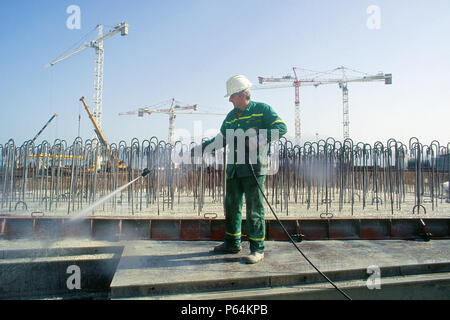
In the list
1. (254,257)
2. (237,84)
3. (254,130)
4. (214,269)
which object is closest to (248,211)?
(254,257)

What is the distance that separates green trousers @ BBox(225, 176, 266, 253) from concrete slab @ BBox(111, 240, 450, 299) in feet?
0.88

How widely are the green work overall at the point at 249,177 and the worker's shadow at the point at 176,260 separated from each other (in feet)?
0.92

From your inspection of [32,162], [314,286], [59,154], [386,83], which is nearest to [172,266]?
[314,286]

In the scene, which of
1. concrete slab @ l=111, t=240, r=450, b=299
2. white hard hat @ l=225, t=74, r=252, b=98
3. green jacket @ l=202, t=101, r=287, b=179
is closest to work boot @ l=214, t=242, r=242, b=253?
concrete slab @ l=111, t=240, r=450, b=299

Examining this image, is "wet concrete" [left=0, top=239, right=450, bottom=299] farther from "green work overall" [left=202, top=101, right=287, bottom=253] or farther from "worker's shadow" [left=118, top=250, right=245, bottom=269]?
"green work overall" [left=202, top=101, right=287, bottom=253]

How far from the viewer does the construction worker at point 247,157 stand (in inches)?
156

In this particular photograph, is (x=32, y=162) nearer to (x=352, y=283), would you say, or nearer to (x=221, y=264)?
(x=221, y=264)

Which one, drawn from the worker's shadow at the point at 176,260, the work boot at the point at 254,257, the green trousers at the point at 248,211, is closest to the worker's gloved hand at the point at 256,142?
the green trousers at the point at 248,211

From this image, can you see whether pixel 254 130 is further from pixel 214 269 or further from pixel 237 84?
pixel 214 269

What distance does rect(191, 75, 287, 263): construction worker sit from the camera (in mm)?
3955

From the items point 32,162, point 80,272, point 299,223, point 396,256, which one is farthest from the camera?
point 32,162

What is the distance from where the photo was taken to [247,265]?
368 centimetres

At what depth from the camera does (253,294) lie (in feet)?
10.2

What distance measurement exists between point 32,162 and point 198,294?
9689 millimetres
